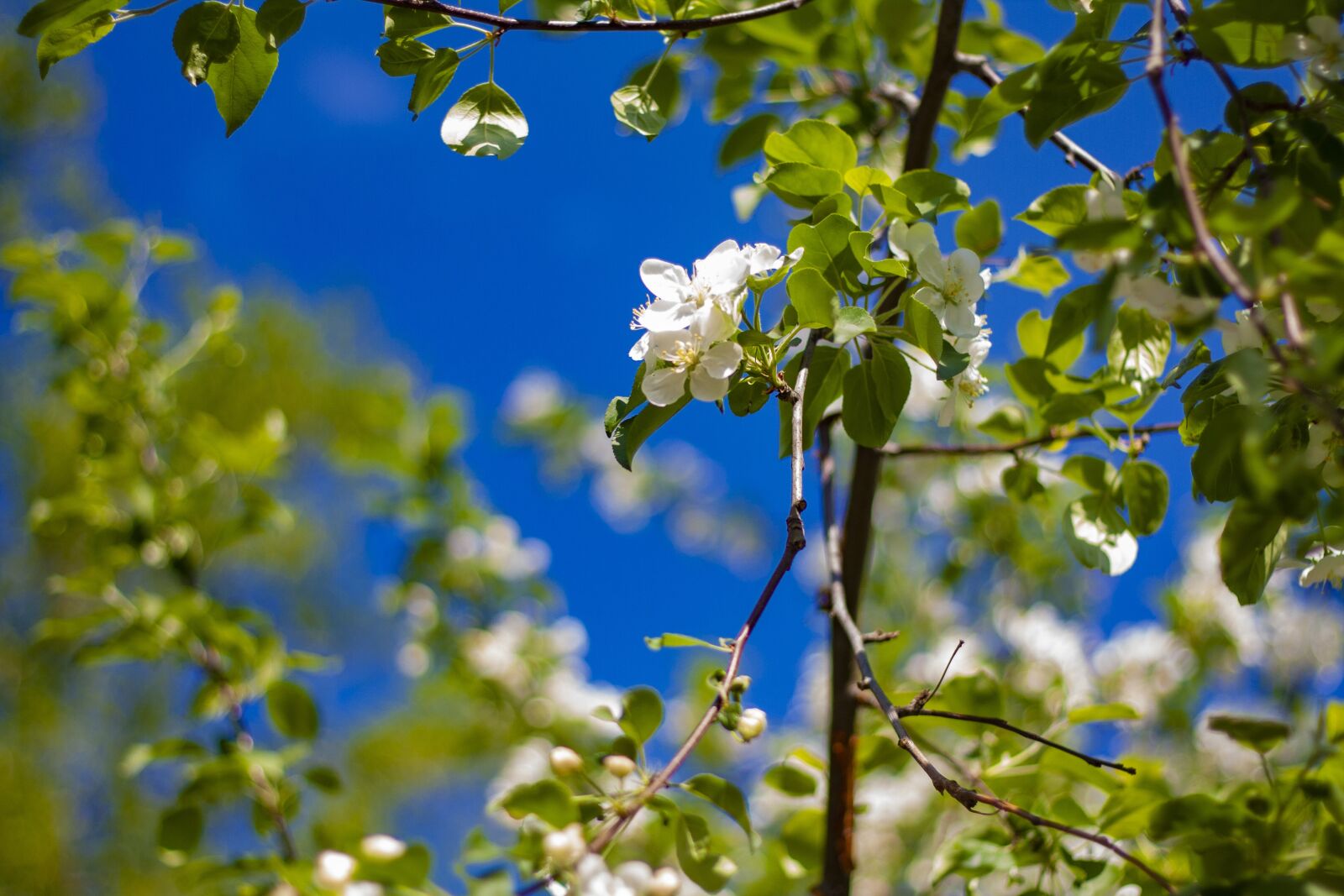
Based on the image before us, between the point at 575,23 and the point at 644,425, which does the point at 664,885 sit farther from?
the point at 575,23

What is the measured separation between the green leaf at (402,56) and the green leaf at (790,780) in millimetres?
815

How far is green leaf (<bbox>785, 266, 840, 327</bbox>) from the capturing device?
67 centimetres

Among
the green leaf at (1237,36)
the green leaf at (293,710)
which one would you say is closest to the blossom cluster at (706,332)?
the green leaf at (1237,36)

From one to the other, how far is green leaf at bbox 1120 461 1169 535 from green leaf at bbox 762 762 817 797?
18.1 inches

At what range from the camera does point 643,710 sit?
844 mm

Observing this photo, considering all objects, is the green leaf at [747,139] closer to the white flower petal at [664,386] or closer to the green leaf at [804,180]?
the green leaf at [804,180]

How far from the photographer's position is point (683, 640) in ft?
2.35

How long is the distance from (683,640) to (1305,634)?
3.08 m

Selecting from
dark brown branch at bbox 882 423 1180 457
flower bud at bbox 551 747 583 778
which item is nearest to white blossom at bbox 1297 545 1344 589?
dark brown branch at bbox 882 423 1180 457

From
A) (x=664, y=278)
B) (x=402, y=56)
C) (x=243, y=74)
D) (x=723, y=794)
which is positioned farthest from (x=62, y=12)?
(x=723, y=794)

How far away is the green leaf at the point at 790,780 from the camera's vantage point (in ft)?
3.59

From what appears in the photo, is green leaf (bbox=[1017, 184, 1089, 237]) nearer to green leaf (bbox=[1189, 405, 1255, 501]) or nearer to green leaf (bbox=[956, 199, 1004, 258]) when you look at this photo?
green leaf (bbox=[956, 199, 1004, 258])

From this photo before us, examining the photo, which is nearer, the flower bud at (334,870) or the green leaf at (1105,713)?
the flower bud at (334,870)

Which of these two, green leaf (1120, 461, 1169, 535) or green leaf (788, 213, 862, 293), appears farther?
green leaf (1120, 461, 1169, 535)
